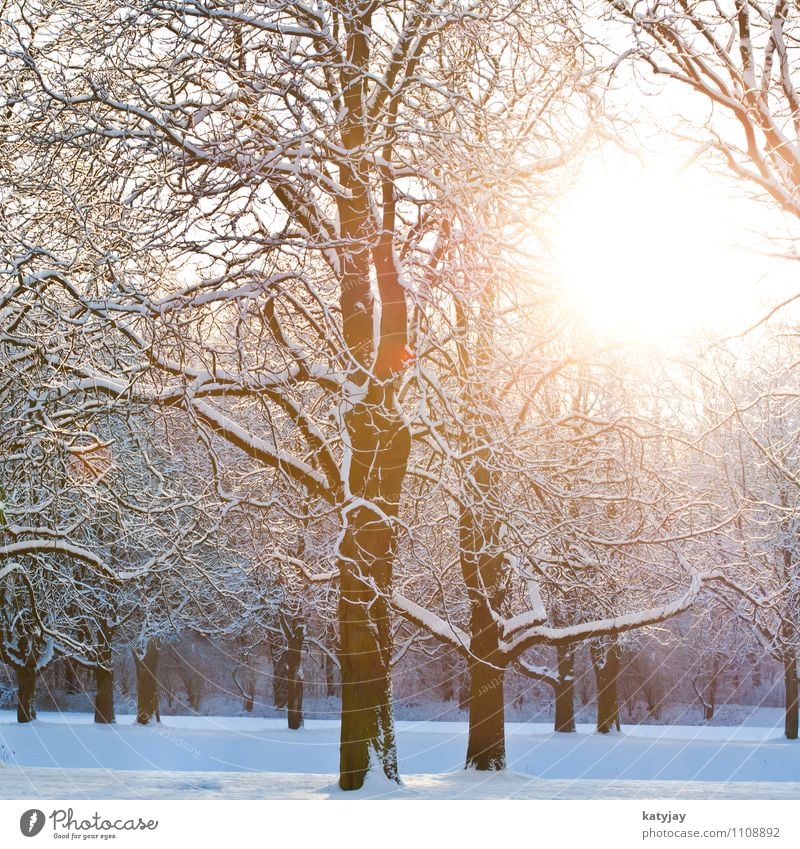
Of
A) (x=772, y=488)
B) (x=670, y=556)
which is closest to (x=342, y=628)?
(x=670, y=556)

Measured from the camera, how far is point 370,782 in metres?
9.65

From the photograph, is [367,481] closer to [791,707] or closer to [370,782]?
[370,782]

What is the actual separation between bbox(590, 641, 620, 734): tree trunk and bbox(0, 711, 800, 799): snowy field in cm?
33

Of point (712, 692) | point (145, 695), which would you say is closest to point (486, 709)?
point (145, 695)

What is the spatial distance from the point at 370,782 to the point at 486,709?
3088 mm

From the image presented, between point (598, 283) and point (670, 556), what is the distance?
6923mm

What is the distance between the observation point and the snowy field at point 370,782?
31.6 feet

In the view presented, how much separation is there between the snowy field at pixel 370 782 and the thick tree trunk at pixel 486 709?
0.39m

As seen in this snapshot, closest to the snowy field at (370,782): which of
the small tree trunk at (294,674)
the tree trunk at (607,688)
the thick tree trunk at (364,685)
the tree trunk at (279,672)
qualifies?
the thick tree trunk at (364,685)

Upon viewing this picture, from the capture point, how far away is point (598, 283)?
8.68m

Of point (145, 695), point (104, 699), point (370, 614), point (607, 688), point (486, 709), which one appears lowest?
point (145, 695)

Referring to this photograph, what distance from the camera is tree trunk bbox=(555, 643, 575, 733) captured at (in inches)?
811

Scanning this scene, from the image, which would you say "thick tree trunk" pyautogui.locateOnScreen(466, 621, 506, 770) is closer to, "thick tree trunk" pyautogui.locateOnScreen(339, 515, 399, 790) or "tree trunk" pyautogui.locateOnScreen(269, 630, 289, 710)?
"thick tree trunk" pyautogui.locateOnScreen(339, 515, 399, 790)

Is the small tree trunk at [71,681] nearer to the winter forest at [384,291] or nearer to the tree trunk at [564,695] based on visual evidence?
the tree trunk at [564,695]
